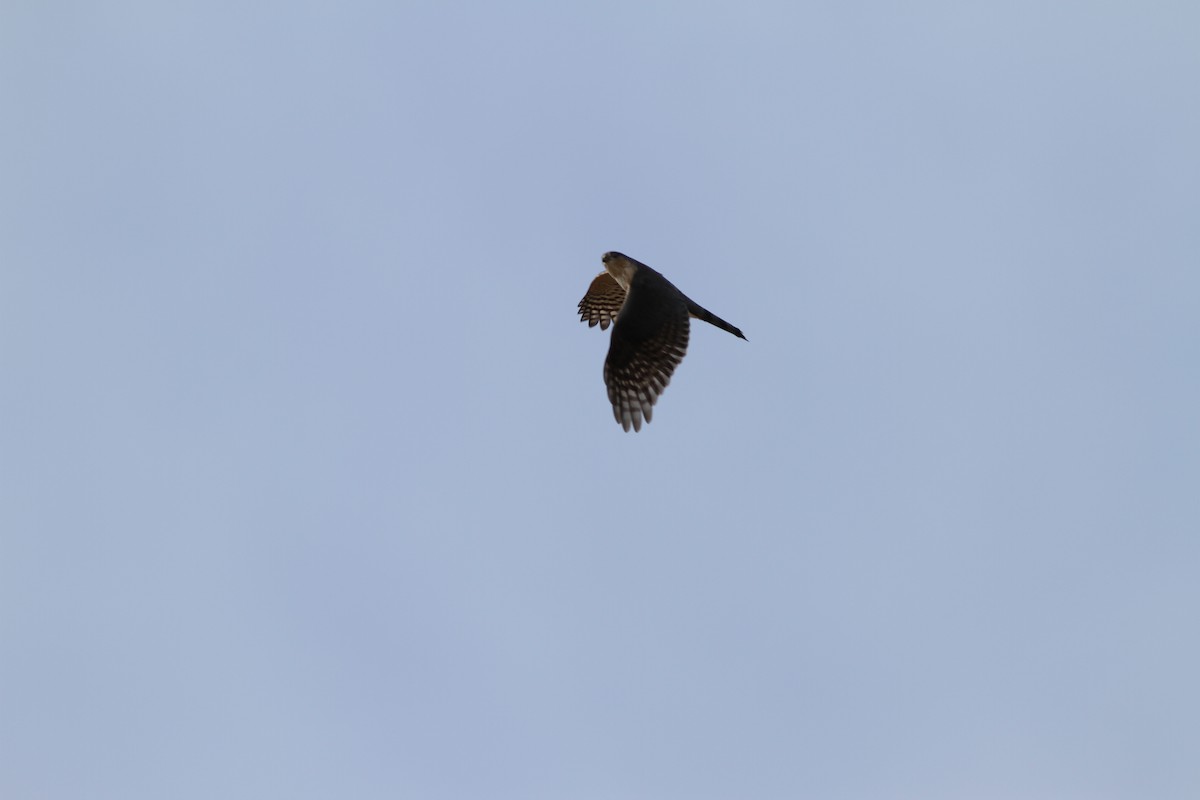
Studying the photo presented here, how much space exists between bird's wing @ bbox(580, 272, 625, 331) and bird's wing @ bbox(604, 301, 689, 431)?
13.2ft

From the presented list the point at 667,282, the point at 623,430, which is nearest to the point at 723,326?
the point at 667,282

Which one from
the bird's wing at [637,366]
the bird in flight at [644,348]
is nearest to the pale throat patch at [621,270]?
the bird in flight at [644,348]

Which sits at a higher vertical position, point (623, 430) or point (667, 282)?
point (667, 282)

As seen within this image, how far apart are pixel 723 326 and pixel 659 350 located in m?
1.98

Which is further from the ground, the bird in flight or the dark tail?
the dark tail

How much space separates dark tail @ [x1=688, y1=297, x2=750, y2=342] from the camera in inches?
916

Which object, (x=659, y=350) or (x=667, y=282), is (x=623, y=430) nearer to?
(x=659, y=350)

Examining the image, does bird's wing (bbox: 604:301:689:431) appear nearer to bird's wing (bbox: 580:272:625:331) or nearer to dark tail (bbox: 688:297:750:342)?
dark tail (bbox: 688:297:750:342)

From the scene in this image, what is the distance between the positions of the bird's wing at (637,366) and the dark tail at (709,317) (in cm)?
105

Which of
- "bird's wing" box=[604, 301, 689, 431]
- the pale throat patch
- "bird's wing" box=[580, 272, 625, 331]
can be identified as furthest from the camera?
"bird's wing" box=[580, 272, 625, 331]

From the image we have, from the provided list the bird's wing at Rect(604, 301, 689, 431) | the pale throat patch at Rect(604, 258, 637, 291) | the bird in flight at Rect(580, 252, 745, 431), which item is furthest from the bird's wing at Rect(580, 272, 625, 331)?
the bird's wing at Rect(604, 301, 689, 431)

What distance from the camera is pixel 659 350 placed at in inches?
877

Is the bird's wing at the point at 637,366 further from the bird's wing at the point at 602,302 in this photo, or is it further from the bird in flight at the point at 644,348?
the bird's wing at the point at 602,302

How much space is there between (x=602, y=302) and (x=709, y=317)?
13.1 feet
